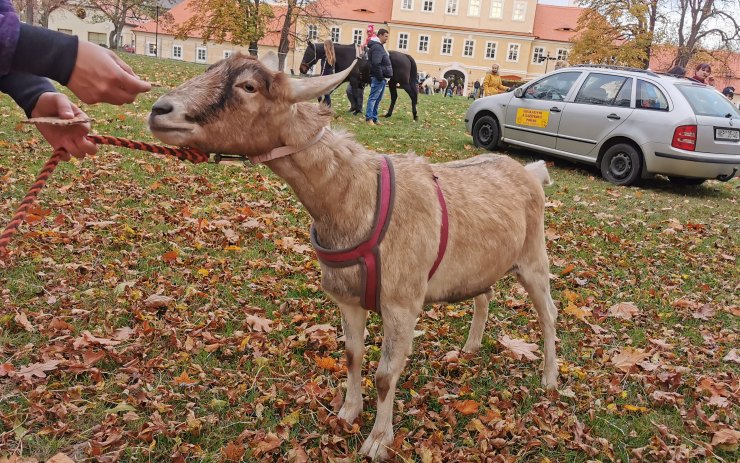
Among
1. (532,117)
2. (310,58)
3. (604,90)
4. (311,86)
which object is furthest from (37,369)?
(310,58)

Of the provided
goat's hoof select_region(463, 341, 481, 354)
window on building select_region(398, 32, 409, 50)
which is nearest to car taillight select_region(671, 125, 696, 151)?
goat's hoof select_region(463, 341, 481, 354)

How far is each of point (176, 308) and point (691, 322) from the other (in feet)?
15.4

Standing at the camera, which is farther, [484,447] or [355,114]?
[355,114]

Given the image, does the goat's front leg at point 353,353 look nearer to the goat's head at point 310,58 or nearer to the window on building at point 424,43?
the goat's head at point 310,58

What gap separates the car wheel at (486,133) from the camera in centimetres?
1265

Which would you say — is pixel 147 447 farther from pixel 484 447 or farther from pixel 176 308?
pixel 484 447

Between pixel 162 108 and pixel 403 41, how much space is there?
68.4 metres

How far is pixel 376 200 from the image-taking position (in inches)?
119

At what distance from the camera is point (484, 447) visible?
134 inches

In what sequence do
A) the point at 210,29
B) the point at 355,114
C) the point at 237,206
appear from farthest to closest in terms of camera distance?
the point at 210,29 → the point at 355,114 → the point at 237,206

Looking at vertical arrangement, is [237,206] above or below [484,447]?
above

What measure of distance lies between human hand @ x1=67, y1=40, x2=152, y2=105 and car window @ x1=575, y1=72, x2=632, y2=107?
10.3 meters

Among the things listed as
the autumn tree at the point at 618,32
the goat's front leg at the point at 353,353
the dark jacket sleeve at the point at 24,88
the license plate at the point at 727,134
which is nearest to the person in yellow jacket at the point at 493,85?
the license plate at the point at 727,134

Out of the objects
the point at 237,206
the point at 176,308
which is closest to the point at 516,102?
the point at 237,206
